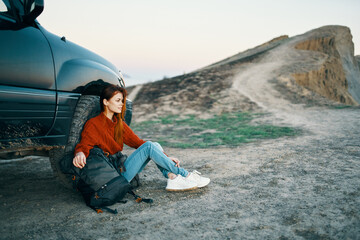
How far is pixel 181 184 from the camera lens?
9.53 feet

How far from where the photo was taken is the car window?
2360 millimetres

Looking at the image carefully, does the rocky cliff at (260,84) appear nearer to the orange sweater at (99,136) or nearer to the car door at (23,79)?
the orange sweater at (99,136)

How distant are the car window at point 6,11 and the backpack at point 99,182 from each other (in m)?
1.43

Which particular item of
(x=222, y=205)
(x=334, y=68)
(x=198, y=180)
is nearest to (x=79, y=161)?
(x=198, y=180)

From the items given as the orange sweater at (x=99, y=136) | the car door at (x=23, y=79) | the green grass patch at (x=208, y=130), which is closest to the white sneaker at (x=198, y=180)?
the orange sweater at (x=99, y=136)

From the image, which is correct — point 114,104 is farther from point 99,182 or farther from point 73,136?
point 99,182

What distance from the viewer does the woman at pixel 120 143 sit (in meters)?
2.74

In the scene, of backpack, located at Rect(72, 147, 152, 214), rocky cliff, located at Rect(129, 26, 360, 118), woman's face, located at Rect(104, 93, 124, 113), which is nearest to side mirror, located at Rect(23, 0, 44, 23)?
woman's face, located at Rect(104, 93, 124, 113)

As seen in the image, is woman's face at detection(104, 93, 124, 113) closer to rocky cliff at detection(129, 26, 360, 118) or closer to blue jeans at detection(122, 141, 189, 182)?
blue jeans at detection(122, 141, 189, 182)

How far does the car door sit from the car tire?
254 mm

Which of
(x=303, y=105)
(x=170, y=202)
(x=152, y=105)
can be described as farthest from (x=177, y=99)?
(x=170, y=202)

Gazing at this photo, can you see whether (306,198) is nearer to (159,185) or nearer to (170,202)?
(170,202)

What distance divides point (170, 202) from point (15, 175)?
102 inches

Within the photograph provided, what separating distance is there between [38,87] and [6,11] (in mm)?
769
